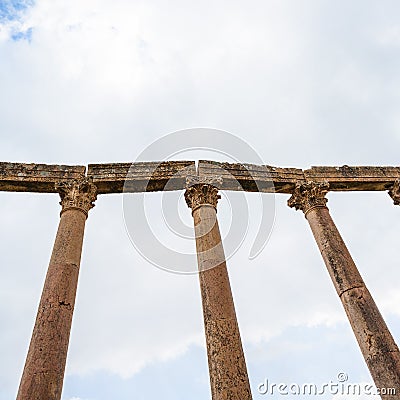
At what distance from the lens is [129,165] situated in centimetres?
1666

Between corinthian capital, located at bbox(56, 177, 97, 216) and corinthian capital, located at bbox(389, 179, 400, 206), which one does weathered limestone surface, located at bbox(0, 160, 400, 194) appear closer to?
corinthian capital, located at bbox(389, 179, 400, 206)

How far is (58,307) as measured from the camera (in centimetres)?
1127

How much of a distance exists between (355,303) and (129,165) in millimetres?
10296

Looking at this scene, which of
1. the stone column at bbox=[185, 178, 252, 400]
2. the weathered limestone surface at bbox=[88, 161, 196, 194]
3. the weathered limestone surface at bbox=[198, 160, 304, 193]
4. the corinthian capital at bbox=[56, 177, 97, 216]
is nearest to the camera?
the stone column at bbox=[185, 178, 252, 400]

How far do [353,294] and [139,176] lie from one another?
9.37 metres

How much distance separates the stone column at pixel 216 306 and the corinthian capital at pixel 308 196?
3.85m

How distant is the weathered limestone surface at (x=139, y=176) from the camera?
1614 cm

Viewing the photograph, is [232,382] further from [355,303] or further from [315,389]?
[355,303]

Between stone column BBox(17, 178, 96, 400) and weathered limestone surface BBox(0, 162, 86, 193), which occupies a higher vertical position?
weathered limestone surface BBox(0, 162, 86, 193)

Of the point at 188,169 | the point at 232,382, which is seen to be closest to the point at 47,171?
the point at 188,169

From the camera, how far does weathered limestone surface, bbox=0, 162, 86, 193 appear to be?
1556 centimetres

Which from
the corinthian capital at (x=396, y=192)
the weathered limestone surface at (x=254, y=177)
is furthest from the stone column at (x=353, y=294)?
the corinthian capital at (x=396, y=192)

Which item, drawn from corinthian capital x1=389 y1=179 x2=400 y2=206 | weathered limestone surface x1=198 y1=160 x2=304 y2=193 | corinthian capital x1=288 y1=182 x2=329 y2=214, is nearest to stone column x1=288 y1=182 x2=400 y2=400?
corinthian capital x1=288 y1=182 x2=329 y2=214

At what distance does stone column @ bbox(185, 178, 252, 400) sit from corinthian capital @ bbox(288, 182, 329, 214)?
3854 millimetres
